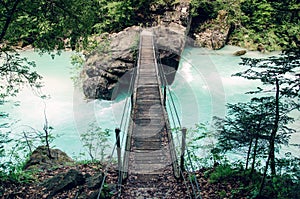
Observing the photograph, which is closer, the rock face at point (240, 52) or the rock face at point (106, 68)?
the rock face at point (106, 68)

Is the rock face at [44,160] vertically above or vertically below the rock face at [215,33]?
below

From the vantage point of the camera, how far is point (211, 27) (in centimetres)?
1223

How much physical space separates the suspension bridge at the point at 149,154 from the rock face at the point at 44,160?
130cm

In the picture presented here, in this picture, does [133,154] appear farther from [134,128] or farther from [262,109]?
[262,109]

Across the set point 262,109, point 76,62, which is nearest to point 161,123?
point 262,109

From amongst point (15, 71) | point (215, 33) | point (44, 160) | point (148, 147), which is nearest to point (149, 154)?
point (148, 147)

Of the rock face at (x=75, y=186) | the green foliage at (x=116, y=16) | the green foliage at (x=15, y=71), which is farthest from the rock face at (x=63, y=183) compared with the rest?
the green foliage at (x=116, y=16)

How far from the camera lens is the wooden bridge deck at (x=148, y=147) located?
10.7 feet

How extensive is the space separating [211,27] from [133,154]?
999cm

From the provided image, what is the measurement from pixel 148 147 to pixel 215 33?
9.56m

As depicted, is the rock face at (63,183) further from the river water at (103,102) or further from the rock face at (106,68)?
the rock face at (106,68)

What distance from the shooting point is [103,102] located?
26.9 ft

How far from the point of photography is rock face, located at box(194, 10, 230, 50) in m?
12.0

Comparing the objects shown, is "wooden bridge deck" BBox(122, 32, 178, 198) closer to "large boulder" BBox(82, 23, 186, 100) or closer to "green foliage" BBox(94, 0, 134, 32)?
"large boulder" BBox(82, 23, 186, 100)
